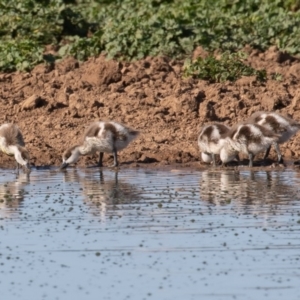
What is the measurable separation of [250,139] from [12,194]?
4199 millimetres

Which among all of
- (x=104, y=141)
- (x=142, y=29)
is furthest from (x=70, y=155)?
(x=142, y=29)

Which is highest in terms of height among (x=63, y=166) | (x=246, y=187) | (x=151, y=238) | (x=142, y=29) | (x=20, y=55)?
(x=142, y=29)

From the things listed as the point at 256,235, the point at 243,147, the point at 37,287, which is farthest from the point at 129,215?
the point at 243,147

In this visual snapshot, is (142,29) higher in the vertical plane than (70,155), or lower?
higher

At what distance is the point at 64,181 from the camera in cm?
1656

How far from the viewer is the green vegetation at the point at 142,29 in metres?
21.9

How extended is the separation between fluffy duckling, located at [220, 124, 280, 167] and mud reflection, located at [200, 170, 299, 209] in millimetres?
454

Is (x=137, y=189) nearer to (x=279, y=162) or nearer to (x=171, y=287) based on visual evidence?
(x=279, y=162)

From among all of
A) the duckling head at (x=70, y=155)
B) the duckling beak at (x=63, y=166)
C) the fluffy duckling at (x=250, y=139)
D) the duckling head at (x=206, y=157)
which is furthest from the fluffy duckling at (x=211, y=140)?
the duckling beak at (x=63, y=166)

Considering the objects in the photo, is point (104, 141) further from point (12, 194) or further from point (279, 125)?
point (12, 194)

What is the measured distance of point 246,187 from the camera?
51.1 feet

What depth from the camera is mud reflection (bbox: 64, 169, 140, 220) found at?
13742 millimetres

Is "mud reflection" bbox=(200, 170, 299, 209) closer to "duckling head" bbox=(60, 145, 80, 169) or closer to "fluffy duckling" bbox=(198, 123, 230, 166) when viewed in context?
"fluffy duckling" bbox=(198, 123, 230, 166)

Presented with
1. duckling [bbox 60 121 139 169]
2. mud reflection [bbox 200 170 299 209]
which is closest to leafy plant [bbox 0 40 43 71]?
duckling [bbox 60 121 139 169]
